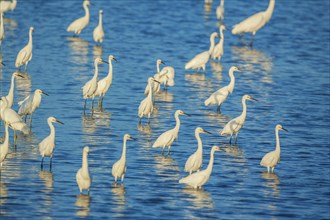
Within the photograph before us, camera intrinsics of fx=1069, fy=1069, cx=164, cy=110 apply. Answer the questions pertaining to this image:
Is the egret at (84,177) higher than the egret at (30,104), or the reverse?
the egret at (30,104)

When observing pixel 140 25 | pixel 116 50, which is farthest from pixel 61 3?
pixel 116 50

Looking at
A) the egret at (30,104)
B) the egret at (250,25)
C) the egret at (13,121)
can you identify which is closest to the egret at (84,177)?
the egret at (13,121)

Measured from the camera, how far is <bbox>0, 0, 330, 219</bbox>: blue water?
20.3 meters

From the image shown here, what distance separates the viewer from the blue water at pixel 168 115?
2028 centimetres

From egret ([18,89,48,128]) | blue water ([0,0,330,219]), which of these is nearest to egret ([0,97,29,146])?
blue water ([0,0,330,219])

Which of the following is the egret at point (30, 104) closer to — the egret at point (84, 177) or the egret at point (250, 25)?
the egret at point (84, 177)

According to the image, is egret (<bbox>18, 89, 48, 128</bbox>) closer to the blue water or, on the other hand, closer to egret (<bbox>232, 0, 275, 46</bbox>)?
the blue water

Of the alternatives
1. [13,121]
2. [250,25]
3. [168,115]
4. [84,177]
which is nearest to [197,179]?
[84,177]

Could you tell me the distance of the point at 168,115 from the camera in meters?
27.8

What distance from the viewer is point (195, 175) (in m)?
20.8

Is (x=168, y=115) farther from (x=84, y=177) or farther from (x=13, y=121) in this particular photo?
(x=84, y=177)

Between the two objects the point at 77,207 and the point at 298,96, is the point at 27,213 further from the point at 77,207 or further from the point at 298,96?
the point at 298,96

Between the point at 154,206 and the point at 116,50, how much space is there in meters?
17.5

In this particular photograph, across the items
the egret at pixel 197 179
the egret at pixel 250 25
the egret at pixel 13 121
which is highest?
the egret at pixel 250 25
